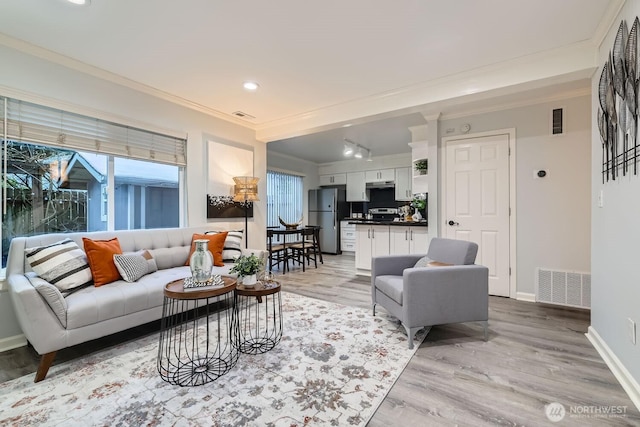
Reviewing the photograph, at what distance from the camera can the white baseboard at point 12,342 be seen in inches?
87.4

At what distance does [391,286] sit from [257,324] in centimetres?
128

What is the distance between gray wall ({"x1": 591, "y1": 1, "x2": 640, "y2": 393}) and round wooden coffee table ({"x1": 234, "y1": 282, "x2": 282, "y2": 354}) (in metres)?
2.21

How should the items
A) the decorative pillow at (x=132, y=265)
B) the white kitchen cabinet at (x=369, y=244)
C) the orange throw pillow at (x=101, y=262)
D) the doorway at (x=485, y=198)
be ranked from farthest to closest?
the white kitchen cabinet at (x=369, y=244) → the doorway at (x=485, y=198) → the decorative pillow at (x=132, y=265) → the orange throw pillow at (x=101, y=262)

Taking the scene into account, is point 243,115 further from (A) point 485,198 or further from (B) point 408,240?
(A) point 485,198

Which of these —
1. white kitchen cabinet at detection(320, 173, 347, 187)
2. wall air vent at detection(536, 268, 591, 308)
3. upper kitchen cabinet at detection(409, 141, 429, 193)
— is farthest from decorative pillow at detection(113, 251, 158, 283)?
white kitchen cabinet at detection(320, 173, 347, 187)

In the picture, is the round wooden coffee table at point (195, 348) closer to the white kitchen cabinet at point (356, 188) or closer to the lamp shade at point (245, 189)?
the lamp shade at point (245, 189)

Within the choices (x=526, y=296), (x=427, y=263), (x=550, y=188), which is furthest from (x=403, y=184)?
(x=427, y=263)

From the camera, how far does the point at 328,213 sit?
24.4ft

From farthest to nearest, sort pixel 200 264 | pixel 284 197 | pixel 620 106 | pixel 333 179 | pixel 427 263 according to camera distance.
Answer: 1. pixel 333 179
2. pixel 284 197
3. pixel 427 263
4. pixel 200 264
5. pixel 620 106

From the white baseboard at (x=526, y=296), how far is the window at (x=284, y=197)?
4.92m

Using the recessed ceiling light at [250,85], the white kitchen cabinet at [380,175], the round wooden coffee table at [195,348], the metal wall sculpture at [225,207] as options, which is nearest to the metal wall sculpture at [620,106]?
the round wooden coffee table at [195,348]

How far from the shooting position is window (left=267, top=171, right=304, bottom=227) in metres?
6.77

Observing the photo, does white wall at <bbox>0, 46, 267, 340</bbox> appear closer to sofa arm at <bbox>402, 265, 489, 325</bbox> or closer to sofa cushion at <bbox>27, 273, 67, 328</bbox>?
sofa cushion at <bbox>27, 273, 67, 328</bbox>

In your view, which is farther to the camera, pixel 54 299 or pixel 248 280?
pixel 248 280
